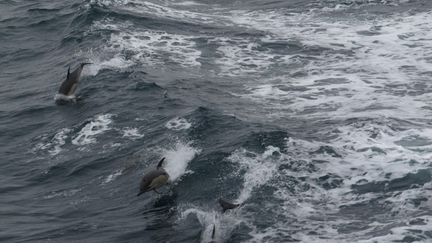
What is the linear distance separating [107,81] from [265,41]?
7572mm

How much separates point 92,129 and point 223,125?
12.3 feet

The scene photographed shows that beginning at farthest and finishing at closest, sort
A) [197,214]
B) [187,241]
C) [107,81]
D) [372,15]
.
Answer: [372,15] < [107,81] < [197,214] < [187,241]

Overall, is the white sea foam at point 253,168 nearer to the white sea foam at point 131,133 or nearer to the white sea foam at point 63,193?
the white sea foam at point 131,133

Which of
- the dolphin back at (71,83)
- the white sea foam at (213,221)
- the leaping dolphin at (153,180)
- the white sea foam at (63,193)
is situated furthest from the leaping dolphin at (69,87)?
the white sea foam at (213,221)

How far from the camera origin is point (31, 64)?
27.7m

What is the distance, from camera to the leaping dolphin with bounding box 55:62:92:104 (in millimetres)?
22391

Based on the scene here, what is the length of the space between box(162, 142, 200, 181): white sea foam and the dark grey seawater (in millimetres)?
55

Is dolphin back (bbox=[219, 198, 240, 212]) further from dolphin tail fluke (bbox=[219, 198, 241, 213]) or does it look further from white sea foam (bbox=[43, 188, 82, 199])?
white sea foam (bbox=[43, 188, 82, 199])

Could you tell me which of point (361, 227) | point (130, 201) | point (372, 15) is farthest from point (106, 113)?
point (372, 15)

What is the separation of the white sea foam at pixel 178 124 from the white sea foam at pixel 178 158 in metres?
1.06

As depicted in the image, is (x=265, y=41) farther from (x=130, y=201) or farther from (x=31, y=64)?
(x=130, y=201)

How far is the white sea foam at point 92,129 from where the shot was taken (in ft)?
64.9

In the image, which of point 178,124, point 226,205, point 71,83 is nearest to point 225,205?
point 226,205

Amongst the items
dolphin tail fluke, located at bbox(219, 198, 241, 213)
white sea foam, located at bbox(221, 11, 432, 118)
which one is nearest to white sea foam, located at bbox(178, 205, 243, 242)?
dolphin tail fluke, located at bbox(219, 198, 241, 213)
